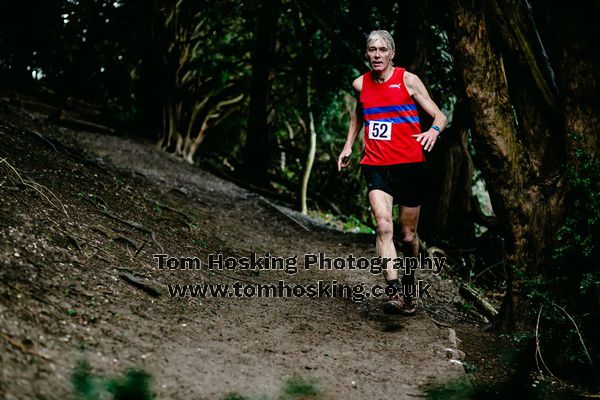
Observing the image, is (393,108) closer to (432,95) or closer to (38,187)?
(38,187)

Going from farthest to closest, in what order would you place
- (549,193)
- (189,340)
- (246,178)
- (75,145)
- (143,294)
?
(246,178), (75,145), (549,193), (143,294), (189,340)

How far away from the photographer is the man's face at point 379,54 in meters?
4.74

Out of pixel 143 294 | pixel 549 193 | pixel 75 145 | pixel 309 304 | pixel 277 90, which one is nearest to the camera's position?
pixel 143 294

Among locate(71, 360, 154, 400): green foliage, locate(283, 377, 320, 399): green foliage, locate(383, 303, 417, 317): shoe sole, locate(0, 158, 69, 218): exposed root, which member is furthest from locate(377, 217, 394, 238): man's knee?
locate(0, 158, 69, 218): exposed root

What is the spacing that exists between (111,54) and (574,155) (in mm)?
12356

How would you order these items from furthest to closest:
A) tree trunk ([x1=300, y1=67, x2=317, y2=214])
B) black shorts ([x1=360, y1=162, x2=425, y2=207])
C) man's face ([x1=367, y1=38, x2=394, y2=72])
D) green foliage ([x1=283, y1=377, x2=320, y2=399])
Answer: tree trunk ([x1=300, y1=67, x2=317, y2=214]) < black shorts ([x1=360, y1=162, x2=425, y2=207]) < man's face ([x1=367, y1=38, x2=394, y2=72]) < green foliage ([x1=283, y1=377, x2=320, y2=399])

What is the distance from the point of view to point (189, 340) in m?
3.73

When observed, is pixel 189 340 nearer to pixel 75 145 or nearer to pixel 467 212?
pixel 467 212

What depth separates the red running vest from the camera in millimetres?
4793

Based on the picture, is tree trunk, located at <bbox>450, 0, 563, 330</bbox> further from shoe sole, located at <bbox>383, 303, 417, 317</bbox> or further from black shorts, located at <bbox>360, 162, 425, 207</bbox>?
shoe sole, located at <bbox>383, 303, 417, 317</bbox>

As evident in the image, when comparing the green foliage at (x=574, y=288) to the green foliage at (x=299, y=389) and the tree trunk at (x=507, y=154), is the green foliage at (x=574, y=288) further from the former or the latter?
the green foliage at (x=299, y=389)

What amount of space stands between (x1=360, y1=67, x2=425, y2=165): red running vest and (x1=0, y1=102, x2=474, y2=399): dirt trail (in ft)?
4.59

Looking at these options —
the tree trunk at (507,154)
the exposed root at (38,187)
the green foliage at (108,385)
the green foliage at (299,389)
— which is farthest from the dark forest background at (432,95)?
the exposed root at (38,187)

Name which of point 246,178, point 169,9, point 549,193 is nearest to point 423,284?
point 549,193
